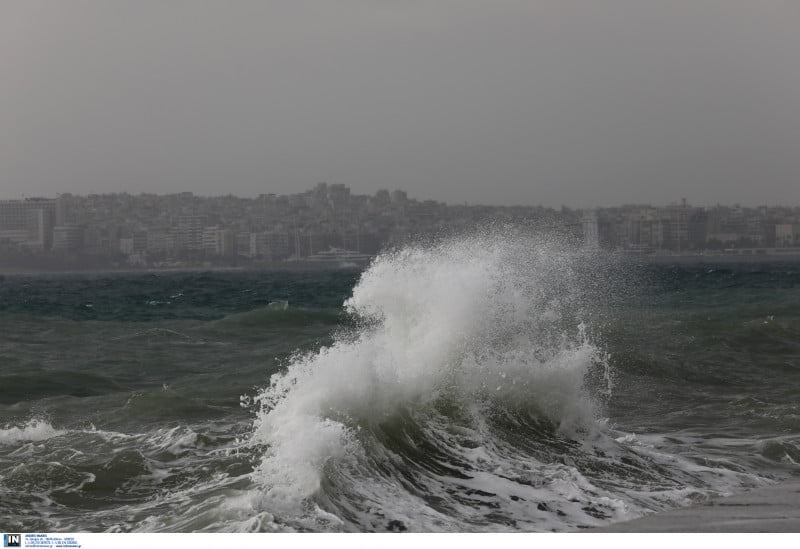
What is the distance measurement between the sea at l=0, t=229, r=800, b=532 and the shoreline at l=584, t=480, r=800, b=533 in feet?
0.45

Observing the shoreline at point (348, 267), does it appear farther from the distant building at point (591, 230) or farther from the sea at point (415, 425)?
the sea at point (415, 425)

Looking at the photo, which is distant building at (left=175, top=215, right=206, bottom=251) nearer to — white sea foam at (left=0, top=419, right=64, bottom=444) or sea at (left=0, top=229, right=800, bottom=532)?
sea at (left=0, top=229, right=800, bottom=532)

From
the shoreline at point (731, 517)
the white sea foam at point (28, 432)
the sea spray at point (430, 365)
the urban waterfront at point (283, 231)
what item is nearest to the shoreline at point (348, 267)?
the urban waterfront at point (283, 231)

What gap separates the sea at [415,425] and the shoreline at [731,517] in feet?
0.45

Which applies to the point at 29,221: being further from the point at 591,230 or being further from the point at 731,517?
the point at 731,517

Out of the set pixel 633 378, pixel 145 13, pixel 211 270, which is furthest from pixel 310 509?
pixel 211 270

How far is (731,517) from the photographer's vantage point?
4332 mm

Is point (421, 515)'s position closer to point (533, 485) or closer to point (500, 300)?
point (533, 485)

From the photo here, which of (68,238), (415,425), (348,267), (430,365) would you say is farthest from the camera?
(68,238)

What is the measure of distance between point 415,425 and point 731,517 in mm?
2115

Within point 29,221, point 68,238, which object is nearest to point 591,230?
point 29,221

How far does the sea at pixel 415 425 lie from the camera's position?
177 inches

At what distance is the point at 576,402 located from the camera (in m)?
6.59

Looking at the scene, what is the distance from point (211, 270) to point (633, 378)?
1578 inches
